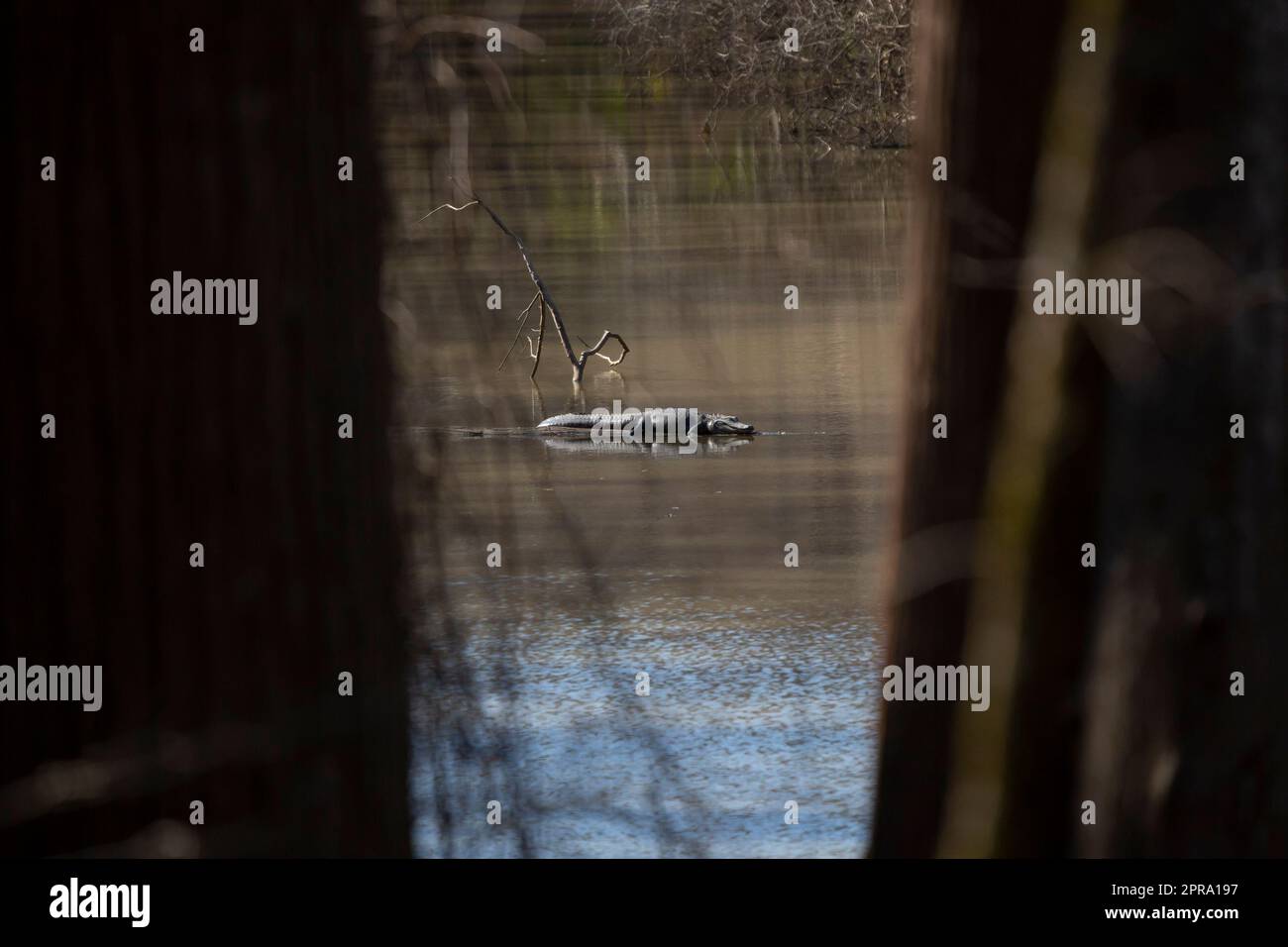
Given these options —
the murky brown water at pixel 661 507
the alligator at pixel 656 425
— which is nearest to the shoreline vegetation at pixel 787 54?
the murky brown water at pixel 661 507

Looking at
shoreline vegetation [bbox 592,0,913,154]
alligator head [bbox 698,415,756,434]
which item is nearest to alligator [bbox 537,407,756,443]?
alligator head [bbox 698,415,756,434]

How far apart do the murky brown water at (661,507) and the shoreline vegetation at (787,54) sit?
0.71 m

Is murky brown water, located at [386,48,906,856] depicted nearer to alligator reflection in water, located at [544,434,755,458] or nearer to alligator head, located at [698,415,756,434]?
alligator reflection in water, located at [544,434,755,458]

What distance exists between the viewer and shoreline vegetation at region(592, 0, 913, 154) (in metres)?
8.82

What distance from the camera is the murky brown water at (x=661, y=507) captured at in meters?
2.37

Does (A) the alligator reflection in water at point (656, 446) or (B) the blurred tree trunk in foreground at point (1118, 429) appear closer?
(B) the blurred tree trunk in foreground at point (1118, 429)

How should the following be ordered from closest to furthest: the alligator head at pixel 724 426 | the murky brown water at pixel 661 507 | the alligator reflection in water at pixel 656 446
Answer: the murky brown water at pixel 661 507 → the alligator reflection in water at pixel 656 446 → the alligator head at pixel 724 426

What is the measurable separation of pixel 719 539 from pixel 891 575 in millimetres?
4156

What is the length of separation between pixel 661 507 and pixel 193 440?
484 cm

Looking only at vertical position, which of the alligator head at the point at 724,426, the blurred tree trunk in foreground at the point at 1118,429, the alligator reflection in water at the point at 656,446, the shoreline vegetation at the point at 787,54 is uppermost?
the shoreline vegetation at the point at 787,54

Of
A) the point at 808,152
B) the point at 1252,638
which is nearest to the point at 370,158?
the point at 1252,638

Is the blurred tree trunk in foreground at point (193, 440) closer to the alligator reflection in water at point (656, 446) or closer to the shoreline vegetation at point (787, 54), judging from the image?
the alligator reflection in water at point (656, 446)

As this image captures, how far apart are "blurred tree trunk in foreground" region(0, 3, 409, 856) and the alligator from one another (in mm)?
5167

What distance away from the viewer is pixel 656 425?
751 centimetres
